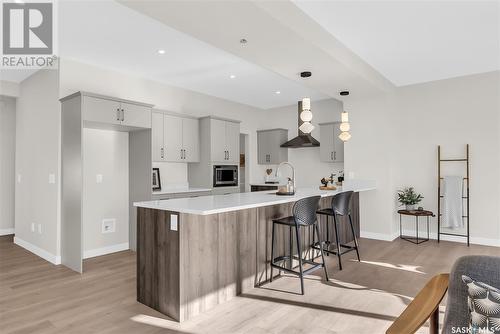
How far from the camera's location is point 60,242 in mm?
4023

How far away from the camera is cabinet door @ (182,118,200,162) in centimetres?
528

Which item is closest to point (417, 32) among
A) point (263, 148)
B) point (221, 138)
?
point (221, 138)

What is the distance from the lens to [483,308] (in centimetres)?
110

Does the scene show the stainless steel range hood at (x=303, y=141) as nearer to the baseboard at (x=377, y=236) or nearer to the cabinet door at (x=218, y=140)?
the cabinet door at (x=218, y=140)

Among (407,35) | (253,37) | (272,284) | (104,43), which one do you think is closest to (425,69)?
(407,35)

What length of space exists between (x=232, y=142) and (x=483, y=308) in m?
5.07

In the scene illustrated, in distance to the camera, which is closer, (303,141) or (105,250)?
(105,250)

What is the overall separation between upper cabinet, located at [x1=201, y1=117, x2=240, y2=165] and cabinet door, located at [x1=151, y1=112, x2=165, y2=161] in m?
0.87

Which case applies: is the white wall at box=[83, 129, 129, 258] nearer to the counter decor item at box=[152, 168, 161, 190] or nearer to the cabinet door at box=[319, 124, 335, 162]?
the counter decor item at box=[152, 168, 161, 190]

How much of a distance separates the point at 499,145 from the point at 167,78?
5.23m

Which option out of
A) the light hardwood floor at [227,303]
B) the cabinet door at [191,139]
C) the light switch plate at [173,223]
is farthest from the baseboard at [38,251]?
the light switch plate at [173,223]

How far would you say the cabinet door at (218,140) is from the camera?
546 cm

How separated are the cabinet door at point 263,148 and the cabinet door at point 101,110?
12.4 feet

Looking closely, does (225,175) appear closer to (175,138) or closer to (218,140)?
(218,140)
